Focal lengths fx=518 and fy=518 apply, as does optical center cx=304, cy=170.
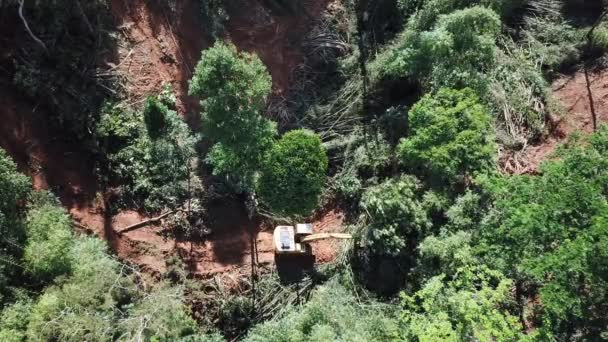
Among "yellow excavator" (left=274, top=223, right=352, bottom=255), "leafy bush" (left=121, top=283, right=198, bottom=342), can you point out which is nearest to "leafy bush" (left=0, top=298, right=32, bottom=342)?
"leafy bush" (left=121, top=283, right=198, bottom=342)

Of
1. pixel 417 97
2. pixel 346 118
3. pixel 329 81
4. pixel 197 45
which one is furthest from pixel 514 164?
pixel 197 45

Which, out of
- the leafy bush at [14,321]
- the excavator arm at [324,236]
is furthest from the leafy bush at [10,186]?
the excavator arm at [324,236]

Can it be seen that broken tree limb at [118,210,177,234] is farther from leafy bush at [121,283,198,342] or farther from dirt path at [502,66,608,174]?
dirt path at [502,66,608,174]

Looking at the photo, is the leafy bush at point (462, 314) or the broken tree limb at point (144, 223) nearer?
the leafy bush at point (462, 314)

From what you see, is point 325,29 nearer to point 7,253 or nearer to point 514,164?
point 514,164

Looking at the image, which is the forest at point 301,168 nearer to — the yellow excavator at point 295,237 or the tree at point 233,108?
the tree at point 233,108

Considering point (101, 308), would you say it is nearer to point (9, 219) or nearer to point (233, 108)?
point (9, 219)
